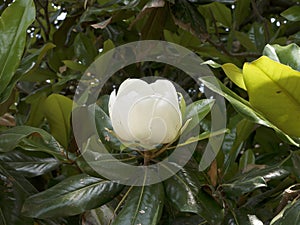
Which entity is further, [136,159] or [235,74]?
[136,159]

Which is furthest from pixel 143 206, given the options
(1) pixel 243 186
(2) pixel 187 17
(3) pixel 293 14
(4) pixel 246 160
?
(3) pixel 293 14

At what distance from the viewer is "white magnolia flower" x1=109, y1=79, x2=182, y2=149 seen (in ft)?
2.85

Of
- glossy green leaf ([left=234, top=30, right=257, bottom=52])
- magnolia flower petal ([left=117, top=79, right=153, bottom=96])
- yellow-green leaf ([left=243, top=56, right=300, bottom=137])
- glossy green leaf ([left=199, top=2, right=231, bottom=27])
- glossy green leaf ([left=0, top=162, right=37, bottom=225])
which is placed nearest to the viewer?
yellow-green leaf ([left=243, top=56, right=300, bottom=137])

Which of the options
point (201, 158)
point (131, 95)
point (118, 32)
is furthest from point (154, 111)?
point (118, 32)

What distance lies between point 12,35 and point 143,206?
387mm

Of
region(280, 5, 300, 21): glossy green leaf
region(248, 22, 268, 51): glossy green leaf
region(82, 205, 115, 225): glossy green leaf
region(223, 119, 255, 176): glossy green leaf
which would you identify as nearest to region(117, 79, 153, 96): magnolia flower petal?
region(82, 205, 115, 225): glossy green leaf

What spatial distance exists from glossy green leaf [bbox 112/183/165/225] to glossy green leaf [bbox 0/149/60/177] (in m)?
0.24

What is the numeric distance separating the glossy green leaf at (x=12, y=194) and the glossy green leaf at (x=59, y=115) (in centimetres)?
15

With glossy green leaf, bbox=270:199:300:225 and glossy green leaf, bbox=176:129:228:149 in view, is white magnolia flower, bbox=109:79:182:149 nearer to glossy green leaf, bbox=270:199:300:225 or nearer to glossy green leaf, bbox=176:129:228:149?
glossy green leaf, bbox=176:129:228:149

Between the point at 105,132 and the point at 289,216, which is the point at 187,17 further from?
the point at 289,216

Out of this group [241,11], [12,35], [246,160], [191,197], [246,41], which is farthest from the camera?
[241,11]

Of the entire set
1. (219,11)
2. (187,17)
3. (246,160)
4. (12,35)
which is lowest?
(246,160)

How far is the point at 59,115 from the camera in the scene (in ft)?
3.86

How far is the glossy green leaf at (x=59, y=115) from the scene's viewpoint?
3.83 ft
